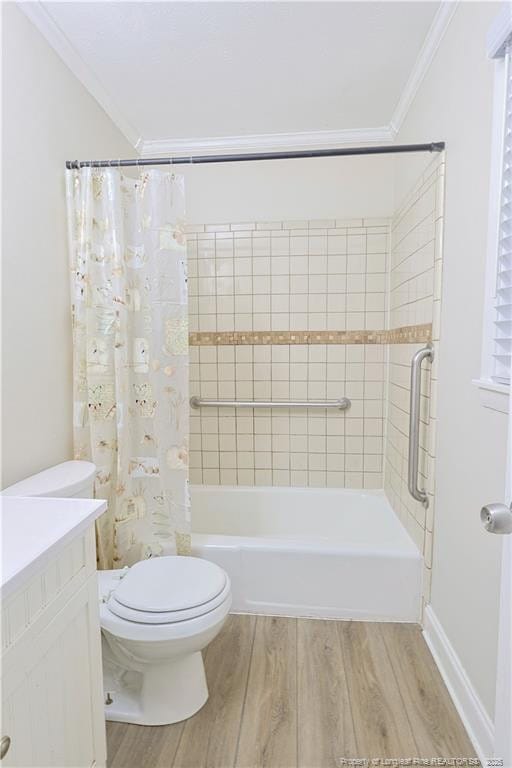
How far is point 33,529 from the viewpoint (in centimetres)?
90

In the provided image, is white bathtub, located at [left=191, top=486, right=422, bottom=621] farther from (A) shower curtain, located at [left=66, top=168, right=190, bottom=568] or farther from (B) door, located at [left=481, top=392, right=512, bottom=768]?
(B) door, located at [left=481, top=392, right=512, bottom=768]

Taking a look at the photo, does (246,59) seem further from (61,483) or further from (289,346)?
(61,483)

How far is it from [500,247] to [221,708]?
5.51 feet

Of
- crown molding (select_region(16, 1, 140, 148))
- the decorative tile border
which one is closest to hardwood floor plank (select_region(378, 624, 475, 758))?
the decorative tile border

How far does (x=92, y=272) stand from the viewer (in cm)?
178

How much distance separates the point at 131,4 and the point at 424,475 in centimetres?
215

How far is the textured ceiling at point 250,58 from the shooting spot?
156 cm

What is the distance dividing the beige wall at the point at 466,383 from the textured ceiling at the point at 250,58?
295mm

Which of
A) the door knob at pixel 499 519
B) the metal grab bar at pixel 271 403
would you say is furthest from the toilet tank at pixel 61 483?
the door knob at pixel 499 519

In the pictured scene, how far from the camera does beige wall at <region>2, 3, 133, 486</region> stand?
1433mm

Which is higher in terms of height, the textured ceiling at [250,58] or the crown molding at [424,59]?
the textured ceiling at [250,58]

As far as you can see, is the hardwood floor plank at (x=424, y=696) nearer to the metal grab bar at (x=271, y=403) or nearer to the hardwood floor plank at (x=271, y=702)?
the hardwood floor plank at (x=271, y=702)

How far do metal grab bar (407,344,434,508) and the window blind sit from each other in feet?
1.93

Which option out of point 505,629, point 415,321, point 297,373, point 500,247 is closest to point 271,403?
point 297,373
